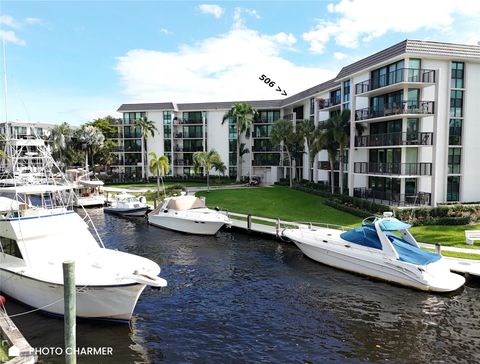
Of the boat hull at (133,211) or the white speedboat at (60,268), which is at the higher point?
the white speedboat at (60,268)

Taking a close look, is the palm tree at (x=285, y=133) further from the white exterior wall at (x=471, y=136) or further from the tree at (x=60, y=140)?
the tree at (x=60, y=140)

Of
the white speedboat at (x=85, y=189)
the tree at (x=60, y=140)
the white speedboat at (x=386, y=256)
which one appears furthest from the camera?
the tree at (x=60, y=140)

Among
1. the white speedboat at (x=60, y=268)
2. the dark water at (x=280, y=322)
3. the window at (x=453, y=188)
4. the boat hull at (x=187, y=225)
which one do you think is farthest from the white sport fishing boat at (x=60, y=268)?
the window at (x=453, y=188)

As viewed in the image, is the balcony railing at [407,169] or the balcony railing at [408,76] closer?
the balcony railing at [408,76]

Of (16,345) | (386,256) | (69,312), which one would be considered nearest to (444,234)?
(386,256)

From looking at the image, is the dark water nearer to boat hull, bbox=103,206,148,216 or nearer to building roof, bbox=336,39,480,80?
boat hull, bbox=103,206,148,216

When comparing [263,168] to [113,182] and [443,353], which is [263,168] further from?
[443,353]

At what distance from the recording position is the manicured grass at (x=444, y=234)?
2472 cm

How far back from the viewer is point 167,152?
74250 millimetres

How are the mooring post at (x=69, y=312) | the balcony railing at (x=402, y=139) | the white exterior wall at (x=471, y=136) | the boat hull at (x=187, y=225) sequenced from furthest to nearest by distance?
the white exterior wall at (x=471, y=136)
the balcony railing at (x=402, y=139)
the boat hull at (x=187, y=225)
the mooring post at (x=69, y=312)

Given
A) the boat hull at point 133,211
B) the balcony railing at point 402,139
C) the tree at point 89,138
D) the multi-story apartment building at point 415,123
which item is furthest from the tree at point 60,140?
the balcony railing at point 402,139

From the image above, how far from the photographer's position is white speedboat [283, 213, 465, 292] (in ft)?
62.3

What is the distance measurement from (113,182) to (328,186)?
1655 inches

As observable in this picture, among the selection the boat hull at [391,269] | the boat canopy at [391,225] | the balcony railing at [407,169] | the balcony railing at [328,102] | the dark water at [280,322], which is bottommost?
the dark water at [280,322]
